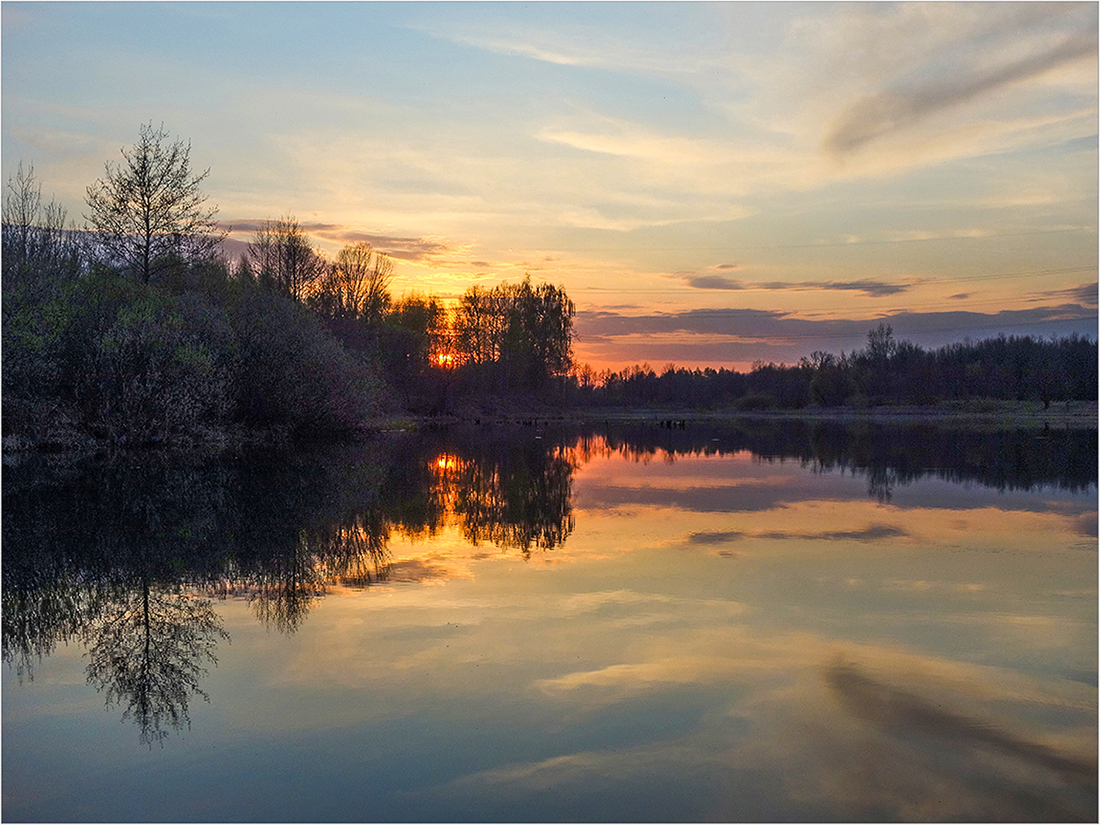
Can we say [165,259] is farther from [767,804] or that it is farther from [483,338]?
[483,338]

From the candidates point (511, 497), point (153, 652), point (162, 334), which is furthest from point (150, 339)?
point (153, 652)

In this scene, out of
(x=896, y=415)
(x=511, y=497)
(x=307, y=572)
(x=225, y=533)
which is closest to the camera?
(x=307, y=572)

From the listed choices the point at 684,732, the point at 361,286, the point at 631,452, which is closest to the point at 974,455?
the point at 631,452

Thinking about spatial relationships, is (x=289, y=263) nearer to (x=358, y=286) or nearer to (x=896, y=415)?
(x=358, y=286)

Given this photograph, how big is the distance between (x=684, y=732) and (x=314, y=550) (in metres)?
7.86

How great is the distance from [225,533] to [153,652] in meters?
Result: 6.08

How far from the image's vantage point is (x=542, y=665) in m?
7.30

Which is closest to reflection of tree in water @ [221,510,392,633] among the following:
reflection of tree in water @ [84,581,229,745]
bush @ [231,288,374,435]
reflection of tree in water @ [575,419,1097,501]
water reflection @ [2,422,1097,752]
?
water reflection @ [2,422,1097,752]

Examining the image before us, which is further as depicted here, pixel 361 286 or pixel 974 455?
pixel 361 286

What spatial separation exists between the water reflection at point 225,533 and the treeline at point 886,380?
87485mm

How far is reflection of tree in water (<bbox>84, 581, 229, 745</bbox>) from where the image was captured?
21.2ft

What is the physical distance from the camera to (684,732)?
5.84 metres

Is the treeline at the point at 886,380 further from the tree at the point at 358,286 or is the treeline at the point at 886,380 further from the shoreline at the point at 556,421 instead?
the tree at the point at 358,286

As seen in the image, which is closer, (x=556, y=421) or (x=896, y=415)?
(x=556, y=421)
